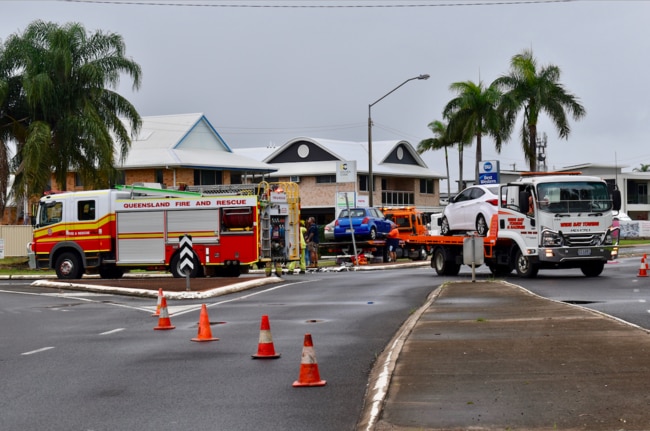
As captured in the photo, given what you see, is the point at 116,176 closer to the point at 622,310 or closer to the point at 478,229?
the point at 478,229

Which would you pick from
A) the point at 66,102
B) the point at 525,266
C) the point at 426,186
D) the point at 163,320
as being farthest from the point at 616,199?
the point at 426,186

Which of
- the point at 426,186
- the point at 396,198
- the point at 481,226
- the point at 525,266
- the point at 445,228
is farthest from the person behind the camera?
the point at 426,186

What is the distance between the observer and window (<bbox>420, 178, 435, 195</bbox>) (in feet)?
264

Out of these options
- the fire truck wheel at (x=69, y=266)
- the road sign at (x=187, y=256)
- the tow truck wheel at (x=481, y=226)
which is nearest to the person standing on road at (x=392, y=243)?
the fire truck wheel at (x=69, y=266)

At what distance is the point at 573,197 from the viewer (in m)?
26.7

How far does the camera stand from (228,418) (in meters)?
8.80

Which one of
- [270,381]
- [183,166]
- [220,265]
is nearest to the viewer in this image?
[270,381]

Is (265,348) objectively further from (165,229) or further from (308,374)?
(165,229)

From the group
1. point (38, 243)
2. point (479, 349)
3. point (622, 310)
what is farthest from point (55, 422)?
point (38, 243)

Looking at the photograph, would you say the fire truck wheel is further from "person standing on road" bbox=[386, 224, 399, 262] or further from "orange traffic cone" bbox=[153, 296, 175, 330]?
"orange traffic cone" bbox=[153, 296, 175, 330]

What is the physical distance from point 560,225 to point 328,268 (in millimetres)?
15294

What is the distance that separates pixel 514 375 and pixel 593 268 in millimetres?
19218

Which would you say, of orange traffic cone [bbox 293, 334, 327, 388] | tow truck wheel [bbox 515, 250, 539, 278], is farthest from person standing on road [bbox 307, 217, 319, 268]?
orange traffic cone [bbox 293, 334, 327, 388]

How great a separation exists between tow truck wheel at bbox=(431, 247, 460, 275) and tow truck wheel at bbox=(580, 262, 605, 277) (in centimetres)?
399
